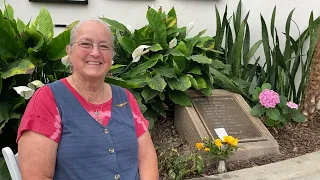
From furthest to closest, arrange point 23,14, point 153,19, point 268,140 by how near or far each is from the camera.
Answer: point 23,14
point 153,19
point 268,140

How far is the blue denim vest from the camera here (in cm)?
170

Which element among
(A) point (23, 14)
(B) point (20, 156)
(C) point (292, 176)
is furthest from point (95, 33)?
(A) point (23, 14)

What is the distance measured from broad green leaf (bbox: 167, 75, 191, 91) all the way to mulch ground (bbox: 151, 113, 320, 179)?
0.44 meters

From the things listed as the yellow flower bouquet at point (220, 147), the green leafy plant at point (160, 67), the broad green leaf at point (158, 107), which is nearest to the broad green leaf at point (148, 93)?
the green leafy plant at point (160, 67)

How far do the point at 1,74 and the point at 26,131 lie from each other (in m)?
1.35

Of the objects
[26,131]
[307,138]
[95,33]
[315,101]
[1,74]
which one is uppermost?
[95,33]

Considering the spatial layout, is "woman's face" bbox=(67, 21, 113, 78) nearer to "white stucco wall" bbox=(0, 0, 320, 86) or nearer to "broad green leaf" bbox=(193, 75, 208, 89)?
"broad green leaf" bbox=(193, 75, 208, 89)

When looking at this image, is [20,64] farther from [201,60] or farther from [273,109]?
[273,109]

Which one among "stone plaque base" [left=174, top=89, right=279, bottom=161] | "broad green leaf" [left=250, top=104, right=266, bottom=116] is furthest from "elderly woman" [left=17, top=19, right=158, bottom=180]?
"broad green leaf" [left=250, top=104, right=266, bottom=116]

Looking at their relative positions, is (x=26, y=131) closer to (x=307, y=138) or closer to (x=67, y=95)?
(x=67, y=95)

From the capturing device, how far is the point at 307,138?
4027 mm

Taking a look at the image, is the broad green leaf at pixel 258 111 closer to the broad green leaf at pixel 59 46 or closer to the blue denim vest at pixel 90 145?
the broad green leaf at pixel 59 46

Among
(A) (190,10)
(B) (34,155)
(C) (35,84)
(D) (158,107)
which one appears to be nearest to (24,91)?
(C) (35,84)

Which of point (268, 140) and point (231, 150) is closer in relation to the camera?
point (231, 150)
